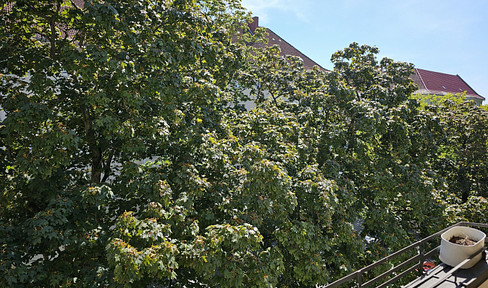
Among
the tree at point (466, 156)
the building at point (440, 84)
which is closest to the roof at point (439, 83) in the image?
the building at point (440, 84)

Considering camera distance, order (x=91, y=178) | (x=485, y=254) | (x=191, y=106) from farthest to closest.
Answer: (x=191, y=106)
(x=91, y=178)
(x=485, y=254)

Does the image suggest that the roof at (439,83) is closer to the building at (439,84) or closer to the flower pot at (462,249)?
the building at (439,84)

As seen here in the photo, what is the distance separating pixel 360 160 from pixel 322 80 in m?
4.70

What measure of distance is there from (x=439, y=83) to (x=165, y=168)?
60.2 metres

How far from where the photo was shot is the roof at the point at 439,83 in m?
51.2

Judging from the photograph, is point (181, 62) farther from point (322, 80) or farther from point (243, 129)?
point (322, 80)

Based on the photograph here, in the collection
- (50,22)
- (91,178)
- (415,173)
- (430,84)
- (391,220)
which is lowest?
(91,178)

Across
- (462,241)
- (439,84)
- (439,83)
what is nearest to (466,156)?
(462,241)

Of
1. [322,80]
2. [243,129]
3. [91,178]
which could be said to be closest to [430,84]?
[322,80]

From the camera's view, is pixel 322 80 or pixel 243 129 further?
pixel 322 80

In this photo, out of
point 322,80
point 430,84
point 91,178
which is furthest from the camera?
point 430,84

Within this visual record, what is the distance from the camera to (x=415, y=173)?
10289 millimetres

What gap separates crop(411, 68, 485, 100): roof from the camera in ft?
168

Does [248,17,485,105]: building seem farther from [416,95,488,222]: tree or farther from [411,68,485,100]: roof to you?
[416,95,488,222]: tree
